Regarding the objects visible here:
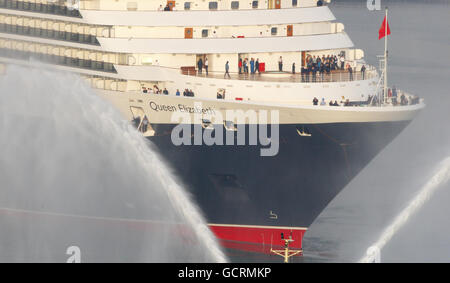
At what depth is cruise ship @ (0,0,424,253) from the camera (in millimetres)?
59844

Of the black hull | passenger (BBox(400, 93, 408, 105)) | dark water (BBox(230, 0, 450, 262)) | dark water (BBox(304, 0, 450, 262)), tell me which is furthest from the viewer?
dark water (BBox(304, 0, 450, 262))

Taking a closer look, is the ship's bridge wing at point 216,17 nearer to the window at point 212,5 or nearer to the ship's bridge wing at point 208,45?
the window at point 212,5

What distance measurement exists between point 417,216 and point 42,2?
2153cm

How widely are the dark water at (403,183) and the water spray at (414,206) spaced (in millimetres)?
317

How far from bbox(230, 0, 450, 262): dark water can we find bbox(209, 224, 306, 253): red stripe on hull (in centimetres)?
48

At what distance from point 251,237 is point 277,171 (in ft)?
10.7

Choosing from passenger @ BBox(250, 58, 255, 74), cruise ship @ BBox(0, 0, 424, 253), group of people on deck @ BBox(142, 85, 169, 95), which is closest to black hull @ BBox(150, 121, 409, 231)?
cruise ship @ BBox(0, 0, 424, 253)

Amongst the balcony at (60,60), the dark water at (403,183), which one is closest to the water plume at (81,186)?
the balcony at (60,60)

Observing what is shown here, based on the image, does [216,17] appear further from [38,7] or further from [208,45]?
[38,7]

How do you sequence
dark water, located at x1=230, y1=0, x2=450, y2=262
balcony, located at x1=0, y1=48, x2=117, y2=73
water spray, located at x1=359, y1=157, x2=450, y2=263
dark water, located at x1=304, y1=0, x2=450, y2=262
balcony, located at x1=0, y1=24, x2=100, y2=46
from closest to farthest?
balcony, located at x1=0, y1=48, x2=117, y2=73 < balcony, located at x1=0, y1=24, x2=100, y2=46 < dark water, located at x1=230, y1=0, x2=450, y2=262 < dark water, located at x1=304, y1=0, x2=450, y2=262 < water spray, located at x1=359, y1=157, x2=450, y2=263

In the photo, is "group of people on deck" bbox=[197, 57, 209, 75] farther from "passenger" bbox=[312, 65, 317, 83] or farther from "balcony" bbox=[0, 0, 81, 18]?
"balcony" bbox=[0, 0, 81, 18]

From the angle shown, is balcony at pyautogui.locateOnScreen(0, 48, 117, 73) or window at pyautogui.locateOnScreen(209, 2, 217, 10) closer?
window at pyautogui.locateOnScreen(209, 2, 217, 10)

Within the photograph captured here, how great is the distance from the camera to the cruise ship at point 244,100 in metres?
59.8

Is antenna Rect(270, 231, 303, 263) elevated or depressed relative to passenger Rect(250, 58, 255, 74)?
depressed
